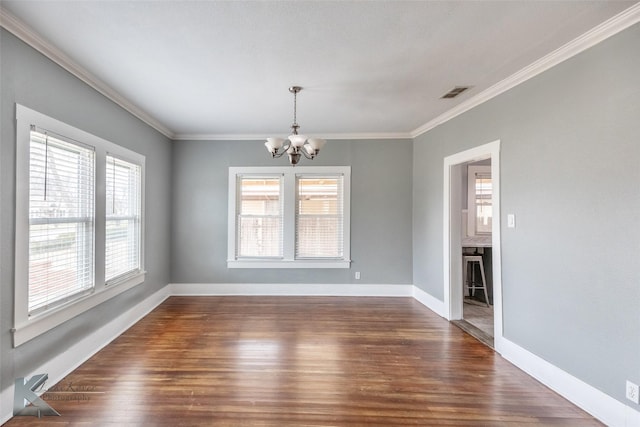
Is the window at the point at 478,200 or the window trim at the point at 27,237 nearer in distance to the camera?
the window trim at the point at 27,237

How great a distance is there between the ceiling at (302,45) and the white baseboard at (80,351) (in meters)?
2.52

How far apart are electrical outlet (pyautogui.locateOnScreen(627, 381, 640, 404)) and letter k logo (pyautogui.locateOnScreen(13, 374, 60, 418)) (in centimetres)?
385

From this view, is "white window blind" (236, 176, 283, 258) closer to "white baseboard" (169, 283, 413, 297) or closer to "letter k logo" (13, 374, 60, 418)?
"white baseboard" (169, 283, 413, 297)

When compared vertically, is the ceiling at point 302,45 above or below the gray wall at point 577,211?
above

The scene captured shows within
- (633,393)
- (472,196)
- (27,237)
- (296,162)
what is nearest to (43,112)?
(27,237)

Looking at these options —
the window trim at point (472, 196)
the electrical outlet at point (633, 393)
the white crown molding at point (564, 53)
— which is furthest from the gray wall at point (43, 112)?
the window trim at point (472, 196)

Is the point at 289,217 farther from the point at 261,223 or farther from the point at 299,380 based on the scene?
the point at 299,380

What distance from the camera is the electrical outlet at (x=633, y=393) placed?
1.82 metres

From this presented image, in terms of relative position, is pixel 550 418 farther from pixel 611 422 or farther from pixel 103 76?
pixel 103 76

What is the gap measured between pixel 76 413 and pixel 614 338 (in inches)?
148

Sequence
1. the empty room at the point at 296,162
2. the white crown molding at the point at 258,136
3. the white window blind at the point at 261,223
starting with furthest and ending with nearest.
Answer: the white window blind at the point at 261,223 → the white crown molding at the point at 258,136 → the empty room at the point at 296,162

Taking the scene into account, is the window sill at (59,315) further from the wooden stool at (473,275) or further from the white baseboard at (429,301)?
the wooden stool at (473,275)

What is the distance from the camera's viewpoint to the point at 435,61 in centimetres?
247

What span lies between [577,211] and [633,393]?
1.21m
